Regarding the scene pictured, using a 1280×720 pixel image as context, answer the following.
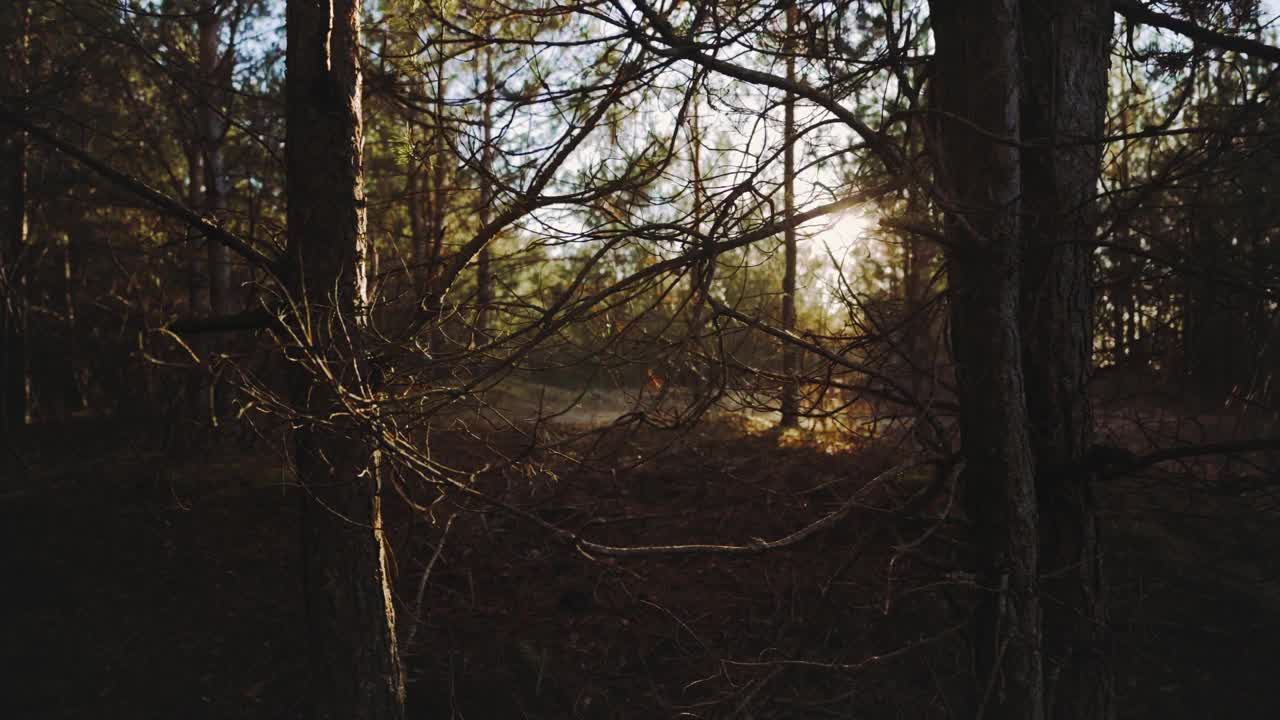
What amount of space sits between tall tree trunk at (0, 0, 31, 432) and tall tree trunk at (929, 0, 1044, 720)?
36.5 ft

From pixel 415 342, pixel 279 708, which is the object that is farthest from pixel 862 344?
pixel 279 708

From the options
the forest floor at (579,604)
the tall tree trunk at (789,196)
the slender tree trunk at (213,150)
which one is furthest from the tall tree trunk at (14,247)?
the tall tree trunk at (789,196)

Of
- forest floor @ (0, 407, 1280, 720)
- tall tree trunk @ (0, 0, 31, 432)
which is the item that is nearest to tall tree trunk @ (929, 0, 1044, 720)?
forest floor @ (0, 407, 1280, 720)

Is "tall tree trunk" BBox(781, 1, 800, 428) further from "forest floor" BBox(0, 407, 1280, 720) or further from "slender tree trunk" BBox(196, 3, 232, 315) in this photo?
"slender tree trunk" BBox(196, 3, 232, 315)

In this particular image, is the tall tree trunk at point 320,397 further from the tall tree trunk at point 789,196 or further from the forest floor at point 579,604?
the tall tree trunk at point 789,196

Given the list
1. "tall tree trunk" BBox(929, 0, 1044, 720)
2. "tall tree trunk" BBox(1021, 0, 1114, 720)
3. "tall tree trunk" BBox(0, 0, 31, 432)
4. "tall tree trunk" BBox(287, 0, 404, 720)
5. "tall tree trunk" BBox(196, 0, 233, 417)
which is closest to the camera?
"tall tree trunk" BBox(929, 0, 1044, 720)

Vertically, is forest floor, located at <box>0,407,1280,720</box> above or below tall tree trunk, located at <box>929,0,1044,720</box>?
below

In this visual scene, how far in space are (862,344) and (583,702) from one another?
3313mm

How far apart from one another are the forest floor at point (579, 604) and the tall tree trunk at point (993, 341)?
0.65 m

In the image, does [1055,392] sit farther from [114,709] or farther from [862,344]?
[114,709]

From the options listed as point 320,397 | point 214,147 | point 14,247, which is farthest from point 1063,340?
point 14,247

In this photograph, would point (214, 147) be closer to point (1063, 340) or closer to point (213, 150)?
point (213, 150)

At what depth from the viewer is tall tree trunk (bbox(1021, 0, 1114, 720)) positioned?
3.44 metres

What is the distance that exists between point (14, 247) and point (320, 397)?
11158mm
